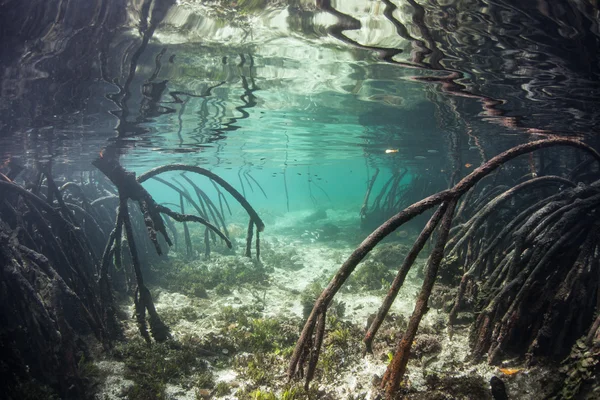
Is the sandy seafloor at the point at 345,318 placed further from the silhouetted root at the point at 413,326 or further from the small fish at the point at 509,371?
the silhouetted root at the point at 413,326

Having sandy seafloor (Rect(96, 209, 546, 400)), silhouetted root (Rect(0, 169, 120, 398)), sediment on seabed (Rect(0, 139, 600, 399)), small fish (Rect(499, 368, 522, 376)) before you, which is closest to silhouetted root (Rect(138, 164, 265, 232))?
sediment on seabed (Rect(0, 139, 600, 399))

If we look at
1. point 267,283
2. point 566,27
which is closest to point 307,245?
point 267,283

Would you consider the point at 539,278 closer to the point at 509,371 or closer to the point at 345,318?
the point at 509,371

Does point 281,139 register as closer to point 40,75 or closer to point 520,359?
point 40,75

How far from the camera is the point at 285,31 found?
5898 mm

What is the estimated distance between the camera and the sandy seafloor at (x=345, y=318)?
4.49 metres

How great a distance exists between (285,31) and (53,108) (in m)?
7.29

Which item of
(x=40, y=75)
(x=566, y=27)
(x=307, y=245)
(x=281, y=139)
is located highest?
(x=566, y=27)

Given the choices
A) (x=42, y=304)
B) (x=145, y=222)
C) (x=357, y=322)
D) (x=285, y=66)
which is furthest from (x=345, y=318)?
(x=285, y=66)

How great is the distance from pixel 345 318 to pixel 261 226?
3497 mm

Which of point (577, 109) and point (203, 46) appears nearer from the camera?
point (203, 46)

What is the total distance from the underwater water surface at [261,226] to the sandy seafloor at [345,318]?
0.05 metres

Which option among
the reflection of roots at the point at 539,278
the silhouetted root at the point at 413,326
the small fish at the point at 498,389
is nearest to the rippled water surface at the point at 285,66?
the reflection of roots at the point at 539,278

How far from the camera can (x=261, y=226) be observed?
28.0 feet
